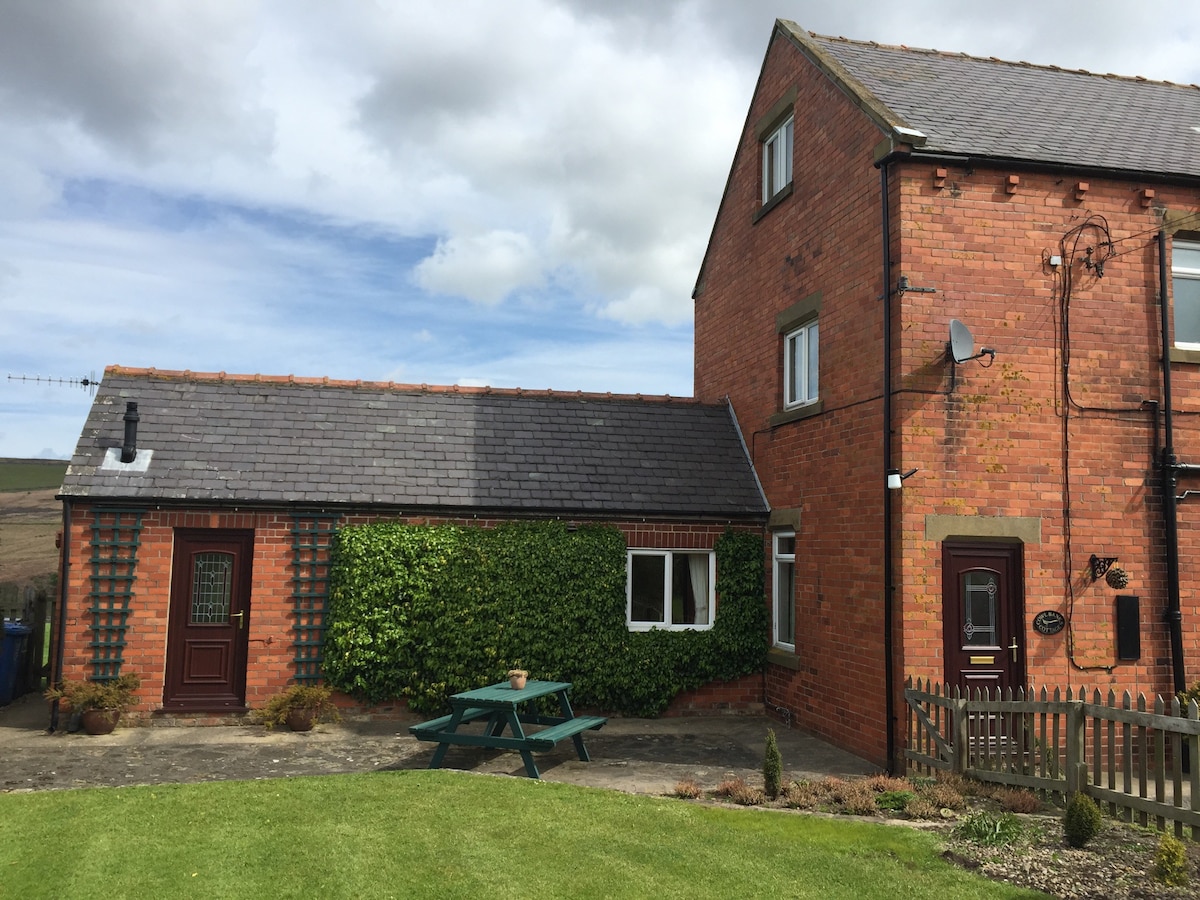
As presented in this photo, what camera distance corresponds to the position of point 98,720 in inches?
404

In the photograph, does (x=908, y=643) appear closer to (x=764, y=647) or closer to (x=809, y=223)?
(x=764, y=647)

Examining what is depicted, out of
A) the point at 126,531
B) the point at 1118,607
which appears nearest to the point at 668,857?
the point at 1118,607

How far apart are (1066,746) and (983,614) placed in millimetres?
2155

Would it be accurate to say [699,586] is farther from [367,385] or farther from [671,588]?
[367,385]

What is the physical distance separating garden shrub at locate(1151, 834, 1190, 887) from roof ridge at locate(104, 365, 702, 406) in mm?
10000

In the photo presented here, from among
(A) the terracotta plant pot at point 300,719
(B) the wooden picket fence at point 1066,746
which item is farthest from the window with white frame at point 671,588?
(A) the terracotta plant pot at point 300,719

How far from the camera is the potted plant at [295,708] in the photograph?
34.9 ft

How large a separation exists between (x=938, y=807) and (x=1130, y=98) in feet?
36.8

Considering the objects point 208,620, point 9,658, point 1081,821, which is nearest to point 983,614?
point 1081,821

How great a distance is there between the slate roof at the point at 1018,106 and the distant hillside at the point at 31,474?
42.8m

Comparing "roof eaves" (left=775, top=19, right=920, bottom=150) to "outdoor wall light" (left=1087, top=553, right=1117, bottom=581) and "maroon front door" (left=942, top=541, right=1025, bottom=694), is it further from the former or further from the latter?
"outdoor wall light" (left=1087, top=553, right=1117, bottom=581)

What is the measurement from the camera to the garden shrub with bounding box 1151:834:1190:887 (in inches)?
221

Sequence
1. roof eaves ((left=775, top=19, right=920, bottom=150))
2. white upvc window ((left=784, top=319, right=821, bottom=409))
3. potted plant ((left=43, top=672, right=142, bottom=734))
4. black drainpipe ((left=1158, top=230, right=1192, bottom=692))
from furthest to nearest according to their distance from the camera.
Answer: white upvc window ((left=784, top=319, right=821, bottom=409)) → potted plant ((left=43, top=672, right=142, bottom=734)) → roof eaves ((left=775, top=19, right=920, bottom=150)) → black drainpipe ((left=1158, top=230, right=1192, bottom=692))

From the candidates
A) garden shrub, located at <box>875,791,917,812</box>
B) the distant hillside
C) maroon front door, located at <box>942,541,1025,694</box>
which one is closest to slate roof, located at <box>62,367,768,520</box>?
maroon front door, located at <box>942,541,1025,694</box>
